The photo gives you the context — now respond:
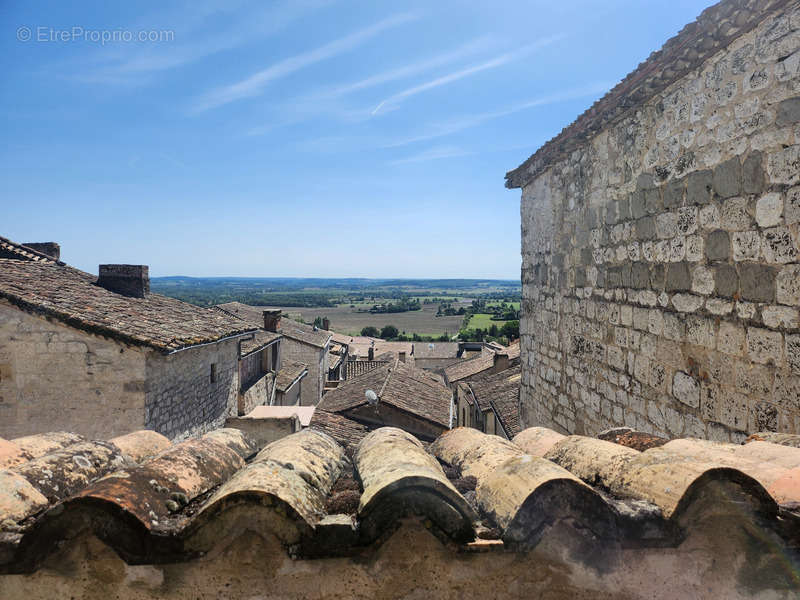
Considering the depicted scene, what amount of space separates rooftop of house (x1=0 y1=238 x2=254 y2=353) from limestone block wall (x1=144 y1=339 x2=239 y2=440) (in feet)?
1.32

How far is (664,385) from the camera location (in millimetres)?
4059

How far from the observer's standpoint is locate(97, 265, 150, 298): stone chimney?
12578mm

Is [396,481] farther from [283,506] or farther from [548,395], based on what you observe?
[548,395]

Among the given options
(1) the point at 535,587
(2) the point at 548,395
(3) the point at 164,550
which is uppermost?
(3) the point at 164,550

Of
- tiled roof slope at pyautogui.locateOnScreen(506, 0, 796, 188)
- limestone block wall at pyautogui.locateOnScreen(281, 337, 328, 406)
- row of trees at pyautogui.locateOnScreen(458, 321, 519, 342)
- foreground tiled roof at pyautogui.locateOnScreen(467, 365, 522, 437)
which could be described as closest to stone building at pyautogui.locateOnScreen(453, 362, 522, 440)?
foreground tiled roof at pyautogui.locateOnScreen(467, 365, 522, 437)

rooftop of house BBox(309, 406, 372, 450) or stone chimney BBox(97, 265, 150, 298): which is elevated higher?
stone chimney BBox(97, 265, 150, 298)

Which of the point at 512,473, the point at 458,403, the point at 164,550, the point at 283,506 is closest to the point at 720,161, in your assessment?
the point at 512,473

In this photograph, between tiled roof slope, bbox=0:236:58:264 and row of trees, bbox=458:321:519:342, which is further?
row of trees, bbox=458:321:519:342

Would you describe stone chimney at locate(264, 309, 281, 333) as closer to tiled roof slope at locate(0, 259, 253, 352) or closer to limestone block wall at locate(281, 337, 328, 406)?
limestone block wall at locate(281, 337, 328, 406)

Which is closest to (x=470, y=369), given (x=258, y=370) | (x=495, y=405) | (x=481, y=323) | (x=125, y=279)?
(x=258, y=370)

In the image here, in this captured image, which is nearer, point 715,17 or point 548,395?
point 715,17

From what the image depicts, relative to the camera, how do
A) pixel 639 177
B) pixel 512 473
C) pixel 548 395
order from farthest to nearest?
pixel 548 395 < pixel 639 177 < pixel 512 473

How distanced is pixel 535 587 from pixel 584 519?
Result: 0.29m

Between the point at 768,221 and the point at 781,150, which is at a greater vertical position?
the point at 781,150
